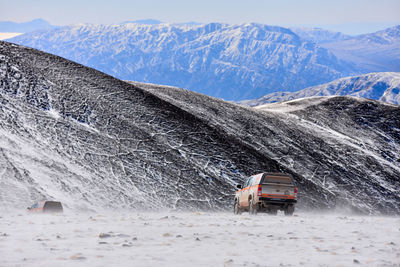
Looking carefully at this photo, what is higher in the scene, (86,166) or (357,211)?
(86,166)

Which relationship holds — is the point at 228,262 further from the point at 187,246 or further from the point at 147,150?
the point at 147,150

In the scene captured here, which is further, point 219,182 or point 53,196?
point 219,182

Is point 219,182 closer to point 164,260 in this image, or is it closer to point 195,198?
point 195,198

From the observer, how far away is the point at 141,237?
1312 centimetres

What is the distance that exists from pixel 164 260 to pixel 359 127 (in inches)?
3059

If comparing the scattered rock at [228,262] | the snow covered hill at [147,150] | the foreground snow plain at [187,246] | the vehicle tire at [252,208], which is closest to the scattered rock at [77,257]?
the foreground snow plain at [187,246]

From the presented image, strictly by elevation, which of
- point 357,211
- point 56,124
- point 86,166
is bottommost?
point 357,211

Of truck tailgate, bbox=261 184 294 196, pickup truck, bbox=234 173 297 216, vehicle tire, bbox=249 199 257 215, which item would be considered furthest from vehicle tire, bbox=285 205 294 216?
vehicle tire, bbox=249 199 257 215

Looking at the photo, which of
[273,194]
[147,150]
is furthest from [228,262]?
[147,150]

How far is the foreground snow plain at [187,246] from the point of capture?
988 centimetres

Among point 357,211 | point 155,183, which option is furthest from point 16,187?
point 357,211

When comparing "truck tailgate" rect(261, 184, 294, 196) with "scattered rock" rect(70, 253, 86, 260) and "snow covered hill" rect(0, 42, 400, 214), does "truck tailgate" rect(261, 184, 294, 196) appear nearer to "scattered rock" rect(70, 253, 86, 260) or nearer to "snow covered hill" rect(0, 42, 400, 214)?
"snow covered hill" rect(0, 42, 400, 214)

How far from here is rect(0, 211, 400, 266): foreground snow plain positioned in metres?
9.88

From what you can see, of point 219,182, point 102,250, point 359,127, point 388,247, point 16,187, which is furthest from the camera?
point 359,127
